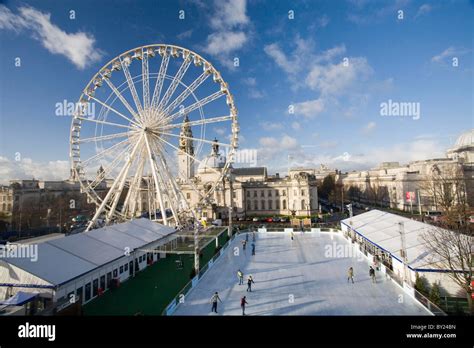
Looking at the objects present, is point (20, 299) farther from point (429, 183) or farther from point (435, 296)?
point (429, 183)

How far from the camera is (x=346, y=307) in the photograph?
12180 mm

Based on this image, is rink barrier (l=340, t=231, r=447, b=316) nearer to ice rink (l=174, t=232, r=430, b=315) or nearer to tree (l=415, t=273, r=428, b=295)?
ice rink (l=174, t=232, r=430, b=315)

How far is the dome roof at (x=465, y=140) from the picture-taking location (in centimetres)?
7318

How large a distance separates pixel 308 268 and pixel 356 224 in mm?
12399

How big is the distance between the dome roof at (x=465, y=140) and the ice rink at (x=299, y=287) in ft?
245

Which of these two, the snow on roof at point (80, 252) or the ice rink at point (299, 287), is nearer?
the ice rink at point (299, 287)

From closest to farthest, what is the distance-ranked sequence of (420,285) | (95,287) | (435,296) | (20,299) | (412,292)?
(20,299), (435,296), (412,292), (420,285), (95,287)

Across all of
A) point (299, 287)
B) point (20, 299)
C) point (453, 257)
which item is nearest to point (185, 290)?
point (299, 287)

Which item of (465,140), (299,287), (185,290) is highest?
(465,140)

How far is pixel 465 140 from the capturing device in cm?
7444

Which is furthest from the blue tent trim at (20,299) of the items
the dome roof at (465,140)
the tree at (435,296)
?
the dome roof at (465,140)

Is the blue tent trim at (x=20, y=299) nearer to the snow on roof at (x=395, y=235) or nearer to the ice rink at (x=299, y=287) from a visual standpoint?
the ice rink at (x=299, y=287)

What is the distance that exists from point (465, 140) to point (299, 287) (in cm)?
8696

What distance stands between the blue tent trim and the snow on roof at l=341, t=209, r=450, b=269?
18174 millimetres
